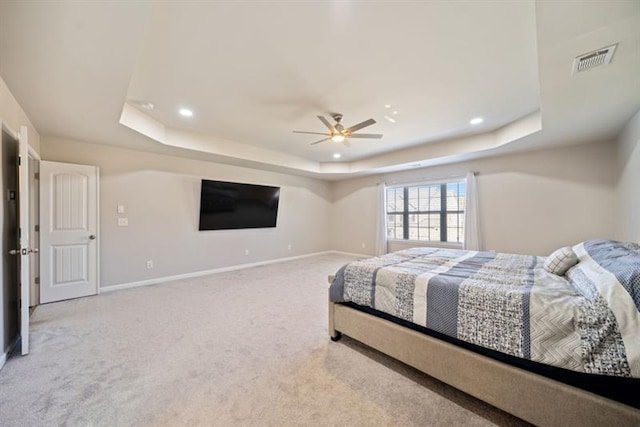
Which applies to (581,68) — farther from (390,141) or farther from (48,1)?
(48,1)

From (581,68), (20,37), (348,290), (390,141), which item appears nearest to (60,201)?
(20,37)

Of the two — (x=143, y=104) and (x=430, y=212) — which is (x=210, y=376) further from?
(x=430, y=212)

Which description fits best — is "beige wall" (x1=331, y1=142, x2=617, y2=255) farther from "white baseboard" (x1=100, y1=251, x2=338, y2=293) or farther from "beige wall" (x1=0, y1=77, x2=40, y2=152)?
"beige wall" (x1=0, y1=77, x2=40, y2=152)

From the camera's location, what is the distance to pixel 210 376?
6.16 ft

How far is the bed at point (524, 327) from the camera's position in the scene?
1186mm

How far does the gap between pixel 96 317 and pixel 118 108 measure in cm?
243

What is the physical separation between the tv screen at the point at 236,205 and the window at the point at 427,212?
10.3 feet

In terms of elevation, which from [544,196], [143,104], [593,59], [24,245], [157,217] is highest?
[143,104]

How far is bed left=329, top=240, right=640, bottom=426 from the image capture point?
1.19 m

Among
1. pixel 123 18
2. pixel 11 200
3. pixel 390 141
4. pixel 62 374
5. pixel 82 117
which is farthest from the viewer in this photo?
pixel 390 141

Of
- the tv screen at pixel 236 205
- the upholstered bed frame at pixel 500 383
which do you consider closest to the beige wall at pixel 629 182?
the upholstered bed frame at pixel 500 383

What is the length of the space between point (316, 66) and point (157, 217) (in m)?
3.83

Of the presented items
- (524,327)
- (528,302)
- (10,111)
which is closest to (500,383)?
(524,327)

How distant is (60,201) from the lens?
3.51 metres
